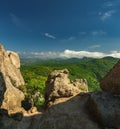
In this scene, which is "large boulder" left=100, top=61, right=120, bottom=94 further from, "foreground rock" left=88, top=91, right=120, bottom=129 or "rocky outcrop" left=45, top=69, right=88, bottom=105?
"rocky outcrop" left=45, top=69, right=88, bottom=105

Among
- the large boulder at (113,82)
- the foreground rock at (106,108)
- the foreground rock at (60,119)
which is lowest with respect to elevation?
the foreground rock at (60,119)

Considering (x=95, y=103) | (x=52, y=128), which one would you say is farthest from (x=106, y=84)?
(x=52, y=128)

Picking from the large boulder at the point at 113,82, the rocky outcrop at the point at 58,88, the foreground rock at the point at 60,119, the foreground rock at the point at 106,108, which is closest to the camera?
the foreground rock at the point at 106,108

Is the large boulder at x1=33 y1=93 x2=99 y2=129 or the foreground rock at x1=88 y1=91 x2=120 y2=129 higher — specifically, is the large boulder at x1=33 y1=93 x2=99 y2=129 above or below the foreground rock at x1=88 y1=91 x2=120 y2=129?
below

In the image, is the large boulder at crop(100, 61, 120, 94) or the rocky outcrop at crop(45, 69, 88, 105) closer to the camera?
the large boulder at crop(100, 61, 120, 94)

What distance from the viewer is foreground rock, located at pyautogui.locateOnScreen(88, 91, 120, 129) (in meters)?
33.2

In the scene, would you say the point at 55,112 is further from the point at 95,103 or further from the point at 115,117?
A: the point at 115,117

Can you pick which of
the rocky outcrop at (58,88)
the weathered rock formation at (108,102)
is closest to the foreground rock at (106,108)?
the weathered rock formation at (108,102)

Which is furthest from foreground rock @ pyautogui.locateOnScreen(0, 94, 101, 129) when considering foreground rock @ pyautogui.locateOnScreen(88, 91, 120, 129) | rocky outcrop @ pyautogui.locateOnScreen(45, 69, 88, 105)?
rocky outcrop @ pyautogui.locateOnScreen(45, 69, 88, 105)

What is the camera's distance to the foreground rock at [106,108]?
33250 mm

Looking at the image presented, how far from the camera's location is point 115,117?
3328cm

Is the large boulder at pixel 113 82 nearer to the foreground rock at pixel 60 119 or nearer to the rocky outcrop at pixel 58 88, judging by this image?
the foreground rock at pixel 60 119

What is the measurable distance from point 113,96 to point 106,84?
356cm

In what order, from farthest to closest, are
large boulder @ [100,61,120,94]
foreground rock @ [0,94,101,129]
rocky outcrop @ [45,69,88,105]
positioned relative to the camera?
rocky outcrop @ [45,69,88,105] < large boulder @ [100,61,120,94] < foreground rock @ [0,94,101,129]
